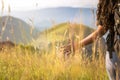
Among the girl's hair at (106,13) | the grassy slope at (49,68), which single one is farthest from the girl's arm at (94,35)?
the grassy slope at (49,68)

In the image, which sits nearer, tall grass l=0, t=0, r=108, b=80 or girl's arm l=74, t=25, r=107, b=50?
girl's arm l=74, t=25, r=107, b=50

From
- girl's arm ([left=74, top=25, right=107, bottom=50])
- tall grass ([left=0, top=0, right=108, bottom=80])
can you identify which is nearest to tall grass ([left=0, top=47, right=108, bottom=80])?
tall grass ([left=0, top=0, right=108, bottom=80])

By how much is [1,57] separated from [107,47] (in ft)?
10.2

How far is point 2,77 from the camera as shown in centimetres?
438

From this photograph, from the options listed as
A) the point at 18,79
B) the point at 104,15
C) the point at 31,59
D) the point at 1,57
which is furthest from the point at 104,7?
the point at 1,57

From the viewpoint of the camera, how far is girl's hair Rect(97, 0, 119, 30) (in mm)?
2578

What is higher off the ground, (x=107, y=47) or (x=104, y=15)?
(x=104, y=15)

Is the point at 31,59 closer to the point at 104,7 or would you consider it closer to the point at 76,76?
the point at 76,76

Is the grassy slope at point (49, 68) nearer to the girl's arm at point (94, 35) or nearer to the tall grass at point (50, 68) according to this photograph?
the tall grass at point (50, 68)

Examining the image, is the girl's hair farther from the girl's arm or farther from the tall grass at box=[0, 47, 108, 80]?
the tall grass at box=[0, 47, 108, 80]

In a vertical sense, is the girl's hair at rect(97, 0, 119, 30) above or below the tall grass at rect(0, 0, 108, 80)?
above

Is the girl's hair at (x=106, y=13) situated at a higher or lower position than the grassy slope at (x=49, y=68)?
higher

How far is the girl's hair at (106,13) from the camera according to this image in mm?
2578

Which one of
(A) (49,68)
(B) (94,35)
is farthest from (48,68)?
(B) (94,35)
